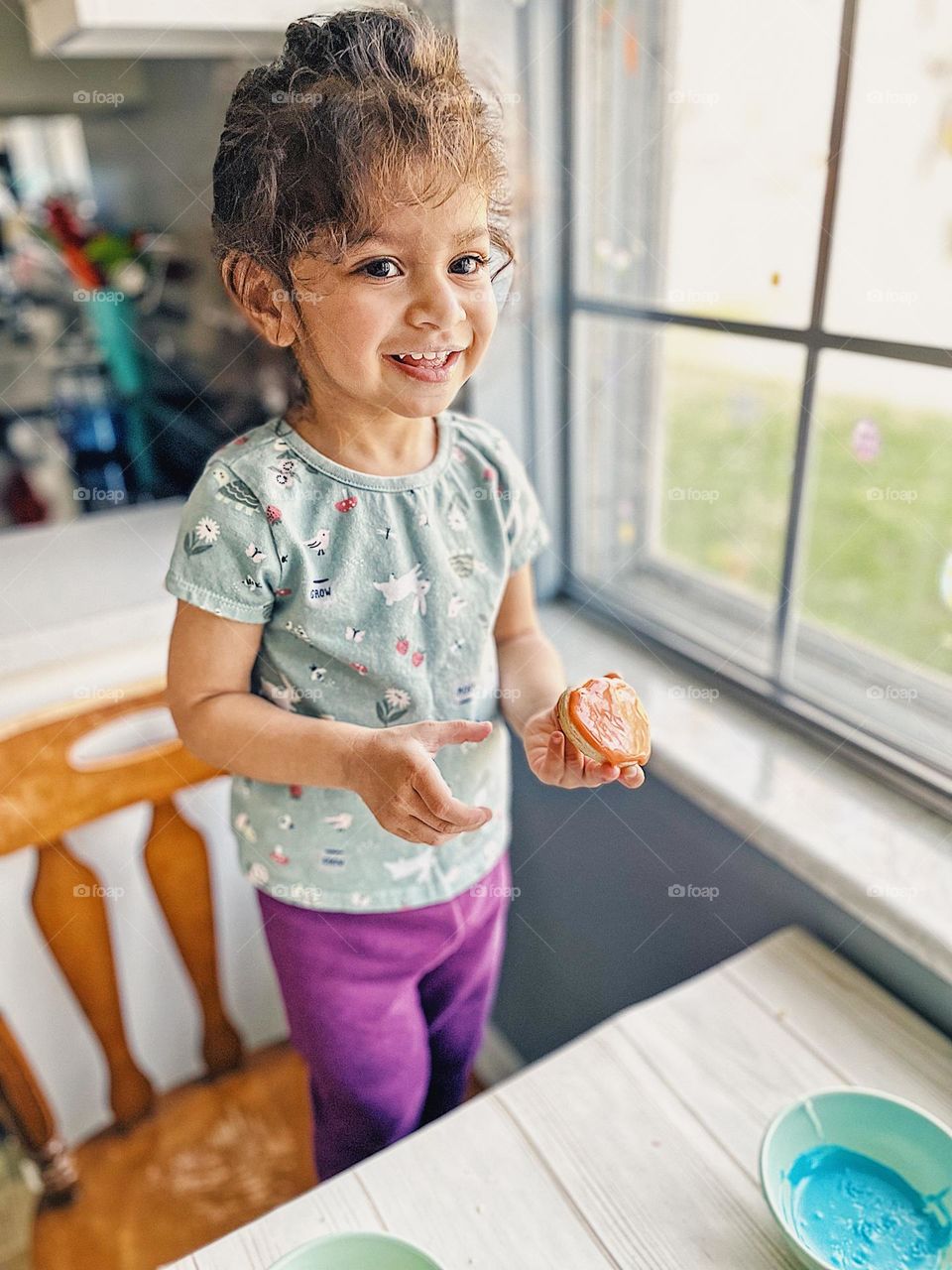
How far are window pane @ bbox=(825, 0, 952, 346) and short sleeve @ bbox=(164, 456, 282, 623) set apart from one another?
60 cm

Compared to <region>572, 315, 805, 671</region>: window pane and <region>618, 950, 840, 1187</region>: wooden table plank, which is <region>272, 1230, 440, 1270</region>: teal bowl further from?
<region>572, 315, 805, 671</region>: window pane

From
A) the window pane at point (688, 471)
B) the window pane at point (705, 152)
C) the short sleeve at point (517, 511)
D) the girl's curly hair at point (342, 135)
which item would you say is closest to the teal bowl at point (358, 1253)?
the short sleeve at point (517, 511)

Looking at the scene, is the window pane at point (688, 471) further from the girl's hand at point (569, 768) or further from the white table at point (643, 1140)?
the girl's hand at point (569, 768)

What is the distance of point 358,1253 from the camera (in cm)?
62

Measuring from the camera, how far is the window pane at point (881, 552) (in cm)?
91

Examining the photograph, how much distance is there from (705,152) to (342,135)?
25.7 inches

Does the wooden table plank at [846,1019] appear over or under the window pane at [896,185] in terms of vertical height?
under

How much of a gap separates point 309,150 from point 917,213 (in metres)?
0.61

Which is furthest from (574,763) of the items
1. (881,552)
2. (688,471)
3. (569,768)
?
(688,471)

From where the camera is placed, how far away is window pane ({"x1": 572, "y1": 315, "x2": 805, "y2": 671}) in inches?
41.4

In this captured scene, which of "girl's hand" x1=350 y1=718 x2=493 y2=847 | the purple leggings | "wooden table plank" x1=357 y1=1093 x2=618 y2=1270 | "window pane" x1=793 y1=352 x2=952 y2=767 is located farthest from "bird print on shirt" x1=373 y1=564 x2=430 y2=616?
"window pane" x1=793 y1=352 x2=952 y2=767

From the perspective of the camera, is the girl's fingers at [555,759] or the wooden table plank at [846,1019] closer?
the girl's fingers at [555,759]

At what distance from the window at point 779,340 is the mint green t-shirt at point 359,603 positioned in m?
0.40

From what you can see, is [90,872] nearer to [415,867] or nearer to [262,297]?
[415,867]
